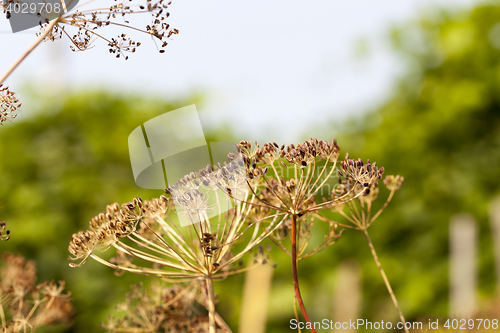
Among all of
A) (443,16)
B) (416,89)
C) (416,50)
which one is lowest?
(416,89)

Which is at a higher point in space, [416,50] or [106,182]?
[416,50]

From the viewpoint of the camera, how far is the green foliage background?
620cm

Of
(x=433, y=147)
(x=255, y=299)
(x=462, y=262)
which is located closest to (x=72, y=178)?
(x=255, y=299)

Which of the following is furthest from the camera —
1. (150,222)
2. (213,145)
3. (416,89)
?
(416,89)

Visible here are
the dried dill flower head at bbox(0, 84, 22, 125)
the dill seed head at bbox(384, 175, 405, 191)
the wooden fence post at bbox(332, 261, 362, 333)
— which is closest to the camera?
the dried dill flower head at bbox(0, 84, 22, 125)

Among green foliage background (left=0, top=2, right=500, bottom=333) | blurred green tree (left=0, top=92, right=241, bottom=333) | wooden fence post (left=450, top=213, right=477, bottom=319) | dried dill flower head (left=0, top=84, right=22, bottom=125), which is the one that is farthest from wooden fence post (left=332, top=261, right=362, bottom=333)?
dried dill flower head (left=0, top=84, right=22, bottom=125)

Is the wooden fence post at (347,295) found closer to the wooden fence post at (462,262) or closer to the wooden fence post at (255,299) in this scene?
the wooden fence post at (255,299)

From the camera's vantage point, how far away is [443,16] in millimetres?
8406

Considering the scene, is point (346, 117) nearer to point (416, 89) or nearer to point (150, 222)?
point (416, 89)

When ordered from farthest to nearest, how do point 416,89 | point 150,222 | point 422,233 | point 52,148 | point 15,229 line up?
point 416,89 < point 422,233 < point 52,148 < point 15,229 < point 150,222

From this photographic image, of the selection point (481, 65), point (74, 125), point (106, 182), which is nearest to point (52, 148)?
point (74, 125)

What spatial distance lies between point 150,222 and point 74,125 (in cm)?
665

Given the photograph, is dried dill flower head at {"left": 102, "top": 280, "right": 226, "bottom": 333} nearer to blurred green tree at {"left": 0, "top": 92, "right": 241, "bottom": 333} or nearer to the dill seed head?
the dill seed head

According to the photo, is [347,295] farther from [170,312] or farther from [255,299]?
[170,312]
